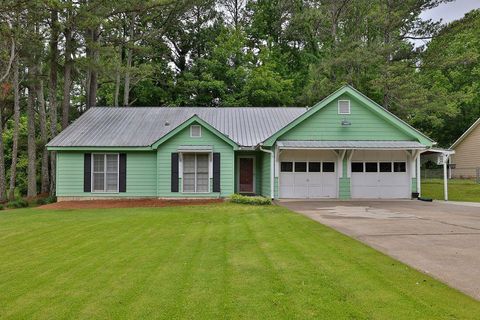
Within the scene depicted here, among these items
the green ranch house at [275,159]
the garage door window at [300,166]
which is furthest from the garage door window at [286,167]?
the garage door window at [300,166]

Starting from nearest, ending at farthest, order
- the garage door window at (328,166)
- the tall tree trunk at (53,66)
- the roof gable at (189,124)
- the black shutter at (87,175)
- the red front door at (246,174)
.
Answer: the roof gable at (189,124)
the black shutter at (87,175)
the garage door window at (328,166)
the red front door at (246,174)
the tall tree trunk at (53,66)

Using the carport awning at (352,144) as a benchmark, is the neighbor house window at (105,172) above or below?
below

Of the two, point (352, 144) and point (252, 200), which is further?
point (352, 144)

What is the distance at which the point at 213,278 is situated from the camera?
18.1ft

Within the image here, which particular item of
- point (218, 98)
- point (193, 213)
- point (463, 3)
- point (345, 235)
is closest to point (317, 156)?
point (193, 213)

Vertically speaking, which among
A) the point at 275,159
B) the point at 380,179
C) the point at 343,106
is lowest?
the point at 380,179

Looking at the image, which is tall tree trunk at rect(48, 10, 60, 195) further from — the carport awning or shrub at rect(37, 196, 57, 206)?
the carport awning

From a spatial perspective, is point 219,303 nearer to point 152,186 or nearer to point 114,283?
point 114,283

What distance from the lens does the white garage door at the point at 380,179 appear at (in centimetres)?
1833

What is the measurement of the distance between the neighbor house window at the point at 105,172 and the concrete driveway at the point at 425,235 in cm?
888

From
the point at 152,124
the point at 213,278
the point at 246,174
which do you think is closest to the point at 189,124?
the point at 152,124

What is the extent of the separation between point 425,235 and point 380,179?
10272mm

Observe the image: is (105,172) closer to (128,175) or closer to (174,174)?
(128,175)

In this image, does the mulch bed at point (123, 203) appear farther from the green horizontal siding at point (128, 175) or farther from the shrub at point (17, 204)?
the shrub at point (17, 204)
